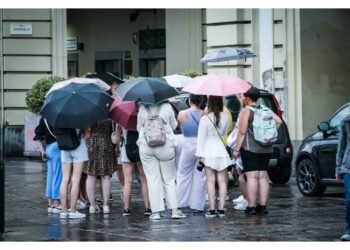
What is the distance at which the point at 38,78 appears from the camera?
3375 cm

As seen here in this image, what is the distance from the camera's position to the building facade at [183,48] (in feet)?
81.3

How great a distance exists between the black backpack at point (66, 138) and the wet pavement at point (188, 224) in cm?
100

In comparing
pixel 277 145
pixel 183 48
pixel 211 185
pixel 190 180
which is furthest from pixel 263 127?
pixel 183 48

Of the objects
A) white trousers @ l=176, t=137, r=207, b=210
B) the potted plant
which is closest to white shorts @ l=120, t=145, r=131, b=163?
white trousers @ l=176, t=137, r=207, b=210

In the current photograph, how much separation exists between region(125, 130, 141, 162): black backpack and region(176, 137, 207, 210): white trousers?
30.5 inches

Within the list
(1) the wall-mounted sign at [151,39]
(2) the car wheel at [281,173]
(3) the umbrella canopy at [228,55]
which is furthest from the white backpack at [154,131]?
(1) the wall-mounted sign at [151,39]

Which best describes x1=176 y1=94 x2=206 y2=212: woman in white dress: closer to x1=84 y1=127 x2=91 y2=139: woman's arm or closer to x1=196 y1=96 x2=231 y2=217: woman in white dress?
x1=196 y1=96 x2=231 y2=217: woman in white dress

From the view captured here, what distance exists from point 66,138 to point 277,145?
7.20 m

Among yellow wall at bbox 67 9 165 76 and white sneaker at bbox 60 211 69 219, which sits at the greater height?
yellow wall at bbox 67 9 165 76

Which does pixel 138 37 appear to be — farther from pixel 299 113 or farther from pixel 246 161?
pixel 246 161

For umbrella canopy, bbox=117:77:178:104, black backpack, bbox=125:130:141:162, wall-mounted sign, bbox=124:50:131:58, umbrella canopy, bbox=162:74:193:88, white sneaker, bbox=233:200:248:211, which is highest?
wall-mounted sign, bbox=124:50:131:58

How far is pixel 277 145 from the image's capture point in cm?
2175

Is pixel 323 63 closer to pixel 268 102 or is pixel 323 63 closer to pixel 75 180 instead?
pixel 268 102

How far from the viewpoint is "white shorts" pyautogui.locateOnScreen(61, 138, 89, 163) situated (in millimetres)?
15484
